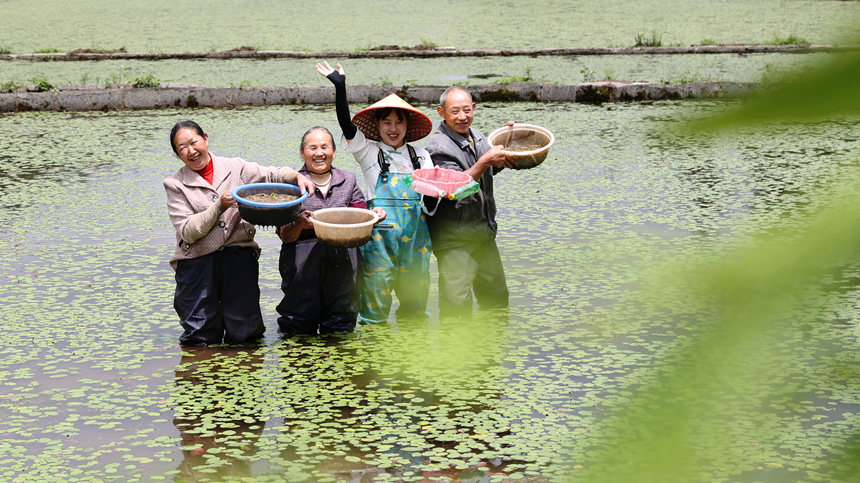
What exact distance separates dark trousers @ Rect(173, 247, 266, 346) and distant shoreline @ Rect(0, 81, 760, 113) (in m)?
7.08

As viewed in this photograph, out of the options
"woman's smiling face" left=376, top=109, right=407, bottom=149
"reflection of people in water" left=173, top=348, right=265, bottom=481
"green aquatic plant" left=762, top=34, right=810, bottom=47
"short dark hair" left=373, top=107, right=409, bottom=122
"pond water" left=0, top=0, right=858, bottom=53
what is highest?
"pond water" left=0, top=0, right=858, bottom=53

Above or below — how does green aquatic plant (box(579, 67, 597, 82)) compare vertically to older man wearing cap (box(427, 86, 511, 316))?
above

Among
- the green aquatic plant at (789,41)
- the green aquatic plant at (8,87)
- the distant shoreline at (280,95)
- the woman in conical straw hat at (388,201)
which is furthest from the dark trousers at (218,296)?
the green aquatic plant at (789,41)

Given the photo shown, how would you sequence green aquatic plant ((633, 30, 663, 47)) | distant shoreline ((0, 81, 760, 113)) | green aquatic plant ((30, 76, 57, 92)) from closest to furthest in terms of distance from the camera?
distant shoreline ((0, 81, 760, 113)) → green aquatic plant ((30, 76, 57, 92)) → green aquatic plant ((633, 30, 663, 47))

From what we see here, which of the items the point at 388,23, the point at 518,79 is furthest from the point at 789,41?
the point at 388,23

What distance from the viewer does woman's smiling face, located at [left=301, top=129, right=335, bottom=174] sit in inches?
154

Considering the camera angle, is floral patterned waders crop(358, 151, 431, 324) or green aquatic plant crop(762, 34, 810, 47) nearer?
floral patterned waders crop(358, 151, 431, 324)

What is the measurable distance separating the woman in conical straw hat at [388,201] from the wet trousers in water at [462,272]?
8 cm

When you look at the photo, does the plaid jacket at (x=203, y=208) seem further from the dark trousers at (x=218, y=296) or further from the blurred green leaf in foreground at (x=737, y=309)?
the blurred green leaf in foreground at (x=737, y=309)

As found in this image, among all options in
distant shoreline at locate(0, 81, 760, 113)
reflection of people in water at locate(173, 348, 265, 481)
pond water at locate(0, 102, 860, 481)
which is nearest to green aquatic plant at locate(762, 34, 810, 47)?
distant shoreline at locate(0, 81, 760, 113)

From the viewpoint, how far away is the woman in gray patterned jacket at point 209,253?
148 inches

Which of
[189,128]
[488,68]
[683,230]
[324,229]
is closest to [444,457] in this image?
[324,229]

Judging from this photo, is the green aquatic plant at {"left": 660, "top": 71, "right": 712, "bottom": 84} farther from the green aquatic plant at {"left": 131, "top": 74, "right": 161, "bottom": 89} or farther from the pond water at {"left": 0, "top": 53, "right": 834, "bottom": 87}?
the green aquatic plant at {"left": 131, "top": 74, "right": 161, "bottom": 89}

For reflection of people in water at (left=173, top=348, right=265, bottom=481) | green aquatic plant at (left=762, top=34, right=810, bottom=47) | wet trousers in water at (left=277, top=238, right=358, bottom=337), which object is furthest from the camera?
green aquatic plant at (left=762, top=34, right=810, bottom=47)
